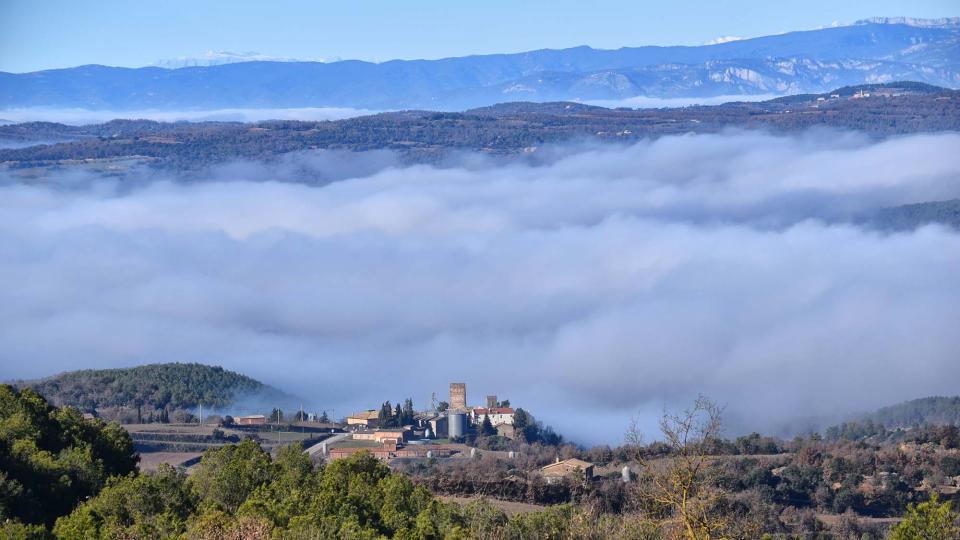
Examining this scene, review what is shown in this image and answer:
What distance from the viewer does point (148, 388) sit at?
71.9m

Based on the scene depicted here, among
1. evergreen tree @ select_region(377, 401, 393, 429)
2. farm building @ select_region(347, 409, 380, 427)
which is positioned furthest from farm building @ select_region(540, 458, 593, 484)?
farm building @ select_region(347, 409, 380, 427)

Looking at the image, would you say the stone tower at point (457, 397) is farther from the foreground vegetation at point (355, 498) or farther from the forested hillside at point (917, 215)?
the forested hillside at point (917, 215)

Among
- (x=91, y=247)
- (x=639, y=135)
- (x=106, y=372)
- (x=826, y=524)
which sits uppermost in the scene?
(x=639, y=135)

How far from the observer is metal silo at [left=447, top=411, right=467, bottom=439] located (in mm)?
62062

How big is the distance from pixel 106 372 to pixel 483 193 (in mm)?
125442

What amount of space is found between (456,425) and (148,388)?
15.6 m

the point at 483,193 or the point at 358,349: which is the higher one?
the point at 483,193

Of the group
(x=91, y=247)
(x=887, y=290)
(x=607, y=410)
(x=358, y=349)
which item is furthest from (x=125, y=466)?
(x=91, y=247)

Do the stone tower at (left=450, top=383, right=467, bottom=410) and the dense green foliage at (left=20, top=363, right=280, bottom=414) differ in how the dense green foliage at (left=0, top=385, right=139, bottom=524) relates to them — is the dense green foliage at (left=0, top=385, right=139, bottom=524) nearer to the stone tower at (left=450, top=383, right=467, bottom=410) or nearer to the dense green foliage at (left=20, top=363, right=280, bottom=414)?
the dense green foliage at (left=20, top=363, right=280, bottom=414)

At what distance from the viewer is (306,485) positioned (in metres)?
30.4

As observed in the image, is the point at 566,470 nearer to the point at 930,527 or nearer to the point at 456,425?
the point at 456,425

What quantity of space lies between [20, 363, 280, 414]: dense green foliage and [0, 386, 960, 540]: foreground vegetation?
1092 inches

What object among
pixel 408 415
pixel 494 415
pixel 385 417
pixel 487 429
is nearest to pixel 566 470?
pixel 487 429

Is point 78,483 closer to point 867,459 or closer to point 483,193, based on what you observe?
point 867,459
